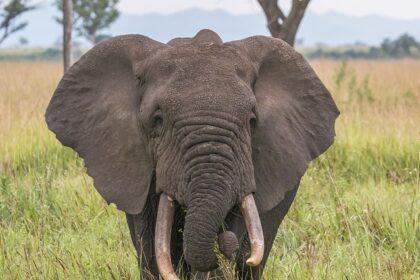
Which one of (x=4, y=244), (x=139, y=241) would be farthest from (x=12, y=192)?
(x=139, y=241)

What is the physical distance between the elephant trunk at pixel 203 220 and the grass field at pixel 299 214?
834 mm

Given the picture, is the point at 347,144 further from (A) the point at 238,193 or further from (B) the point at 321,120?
(A) the point at 238,193

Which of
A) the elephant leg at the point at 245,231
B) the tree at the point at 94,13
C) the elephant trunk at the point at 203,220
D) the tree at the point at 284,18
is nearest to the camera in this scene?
the elephant trunk at the point at 203,220

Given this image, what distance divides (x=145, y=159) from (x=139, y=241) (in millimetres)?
425

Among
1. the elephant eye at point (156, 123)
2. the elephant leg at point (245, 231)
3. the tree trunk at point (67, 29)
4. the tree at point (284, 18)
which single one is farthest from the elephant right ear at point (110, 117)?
the tree trunk at point (67, 29)

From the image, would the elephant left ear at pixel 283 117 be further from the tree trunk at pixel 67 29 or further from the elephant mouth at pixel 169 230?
the tree trunk at pixel 67 29

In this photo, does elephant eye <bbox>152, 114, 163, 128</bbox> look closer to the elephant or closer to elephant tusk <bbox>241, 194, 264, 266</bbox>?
the elephant

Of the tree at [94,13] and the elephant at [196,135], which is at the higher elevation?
the elephant at [196,135]

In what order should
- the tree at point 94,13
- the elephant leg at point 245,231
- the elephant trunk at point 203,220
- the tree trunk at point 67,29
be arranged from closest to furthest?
the elephant trunk at point 203,220, the elephant leg at point 245,231, the tree trunk at point 67,29, the tree at point 94,13

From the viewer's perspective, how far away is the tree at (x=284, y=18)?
966 cm

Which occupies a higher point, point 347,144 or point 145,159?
point 145,159

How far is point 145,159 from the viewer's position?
429cm

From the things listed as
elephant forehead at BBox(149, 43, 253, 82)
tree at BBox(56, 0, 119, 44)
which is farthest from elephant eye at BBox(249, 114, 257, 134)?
tree at BBox(56, 0, 119, 44)

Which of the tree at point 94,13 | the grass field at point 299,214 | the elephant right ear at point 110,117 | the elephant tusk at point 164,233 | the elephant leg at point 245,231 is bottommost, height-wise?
the tree at point 94,13
